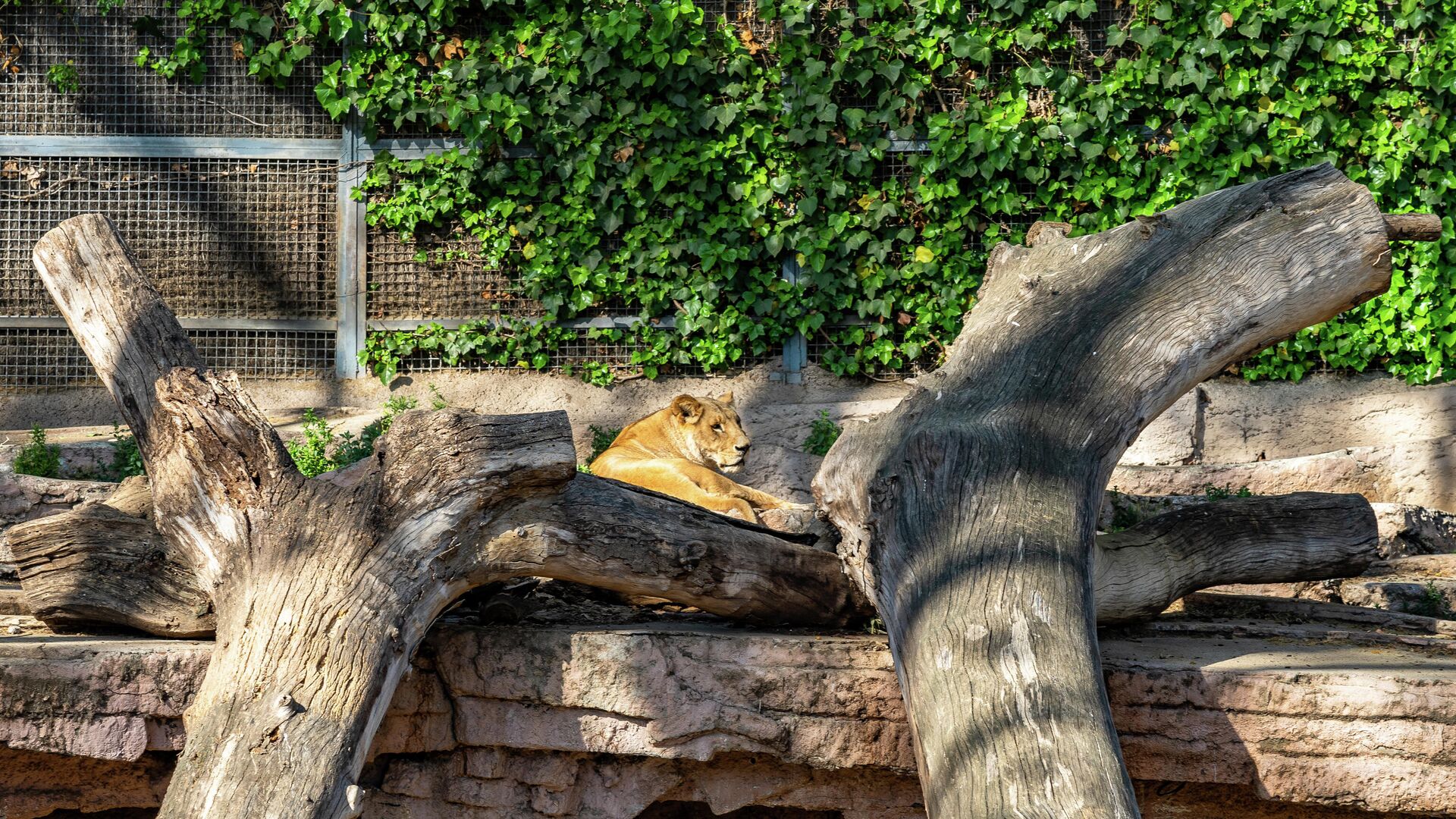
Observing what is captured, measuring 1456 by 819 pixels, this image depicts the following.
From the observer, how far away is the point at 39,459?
261 inches

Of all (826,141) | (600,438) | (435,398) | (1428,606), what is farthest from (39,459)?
(1428,606)

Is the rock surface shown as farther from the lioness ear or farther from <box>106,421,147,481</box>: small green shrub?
<box>106,421,147,481</box>: small green shrub

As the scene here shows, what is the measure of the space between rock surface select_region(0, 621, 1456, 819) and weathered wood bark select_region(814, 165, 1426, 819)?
1.33 ft

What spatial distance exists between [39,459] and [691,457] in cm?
380

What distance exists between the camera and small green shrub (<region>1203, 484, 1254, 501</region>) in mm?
6395

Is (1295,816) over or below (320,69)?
below

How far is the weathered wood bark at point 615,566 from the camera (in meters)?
3.31

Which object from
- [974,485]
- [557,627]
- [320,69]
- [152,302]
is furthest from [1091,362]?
[320,69]

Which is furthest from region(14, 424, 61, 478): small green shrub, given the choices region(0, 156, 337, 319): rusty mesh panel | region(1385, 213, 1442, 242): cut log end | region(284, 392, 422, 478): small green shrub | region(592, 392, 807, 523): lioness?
region(1385, 213, 1442, 242): cut log end

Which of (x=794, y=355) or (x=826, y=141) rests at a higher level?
(x=826, y=141)

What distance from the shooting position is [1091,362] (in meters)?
3.55

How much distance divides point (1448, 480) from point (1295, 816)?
15.9 ft

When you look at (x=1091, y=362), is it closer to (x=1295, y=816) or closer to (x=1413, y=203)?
(x=1295, y=816)

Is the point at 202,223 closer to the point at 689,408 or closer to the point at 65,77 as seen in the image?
the point at 65,77
